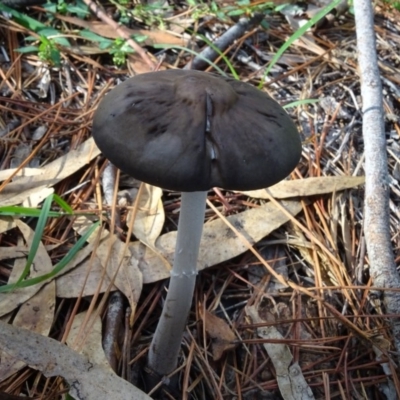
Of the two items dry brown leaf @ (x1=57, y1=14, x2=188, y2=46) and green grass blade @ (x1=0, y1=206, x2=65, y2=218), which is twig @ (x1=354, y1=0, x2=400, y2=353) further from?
green grass blade @ (x1=0, y1=206, x2=65, y2=218)

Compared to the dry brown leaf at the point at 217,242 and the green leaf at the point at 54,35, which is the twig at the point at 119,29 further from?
the dry brown leaf at the point at 217,242

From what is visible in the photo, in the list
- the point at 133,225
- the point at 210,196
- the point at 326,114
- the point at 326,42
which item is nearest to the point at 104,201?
the point at 133,225

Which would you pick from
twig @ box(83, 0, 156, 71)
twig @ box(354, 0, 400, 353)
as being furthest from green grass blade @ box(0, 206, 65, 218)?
twig @ box(354, 0, 400, 353)

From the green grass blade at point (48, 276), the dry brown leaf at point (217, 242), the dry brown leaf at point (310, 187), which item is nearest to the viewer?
the green grass blade at point (48, 276)

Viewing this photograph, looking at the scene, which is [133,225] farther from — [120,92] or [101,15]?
[101,15]

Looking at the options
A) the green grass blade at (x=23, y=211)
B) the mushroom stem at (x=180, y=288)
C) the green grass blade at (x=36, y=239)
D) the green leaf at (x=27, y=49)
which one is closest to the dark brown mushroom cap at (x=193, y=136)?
the mushroom stem at (x=180, y=288)
